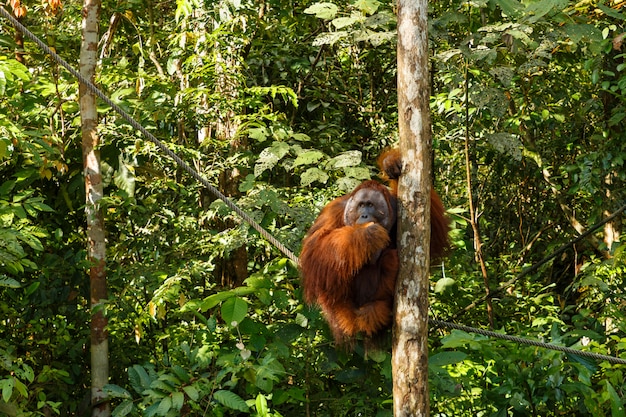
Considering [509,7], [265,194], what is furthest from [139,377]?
[509,7]

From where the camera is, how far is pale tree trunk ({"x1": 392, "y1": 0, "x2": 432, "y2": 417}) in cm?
265

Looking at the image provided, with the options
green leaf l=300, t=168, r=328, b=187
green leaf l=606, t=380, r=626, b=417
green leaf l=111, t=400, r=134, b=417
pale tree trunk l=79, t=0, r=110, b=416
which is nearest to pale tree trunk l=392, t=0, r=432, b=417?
green leaf l=300, t=168, r=328, b=187

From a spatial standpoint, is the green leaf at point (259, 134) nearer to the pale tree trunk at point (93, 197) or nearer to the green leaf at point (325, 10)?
the green leaf at point (325, 10)

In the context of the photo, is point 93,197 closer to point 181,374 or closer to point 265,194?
point 265,194

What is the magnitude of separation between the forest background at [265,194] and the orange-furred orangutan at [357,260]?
0.33 meters

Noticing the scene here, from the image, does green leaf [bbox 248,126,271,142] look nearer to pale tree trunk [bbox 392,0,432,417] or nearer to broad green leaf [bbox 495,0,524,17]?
broad green leaf [bbox 495,0,524,17]

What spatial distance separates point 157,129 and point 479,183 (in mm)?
3057

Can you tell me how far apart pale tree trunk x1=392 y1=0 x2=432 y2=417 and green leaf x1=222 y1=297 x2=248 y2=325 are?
92 centimetres

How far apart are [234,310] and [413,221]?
1.10 meters

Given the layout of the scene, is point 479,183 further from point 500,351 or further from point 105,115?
point 105,115

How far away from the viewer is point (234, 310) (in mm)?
3416

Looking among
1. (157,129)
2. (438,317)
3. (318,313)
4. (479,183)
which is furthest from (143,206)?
(479,183)

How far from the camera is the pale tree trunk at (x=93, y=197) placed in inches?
180

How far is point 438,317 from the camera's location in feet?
16.9
